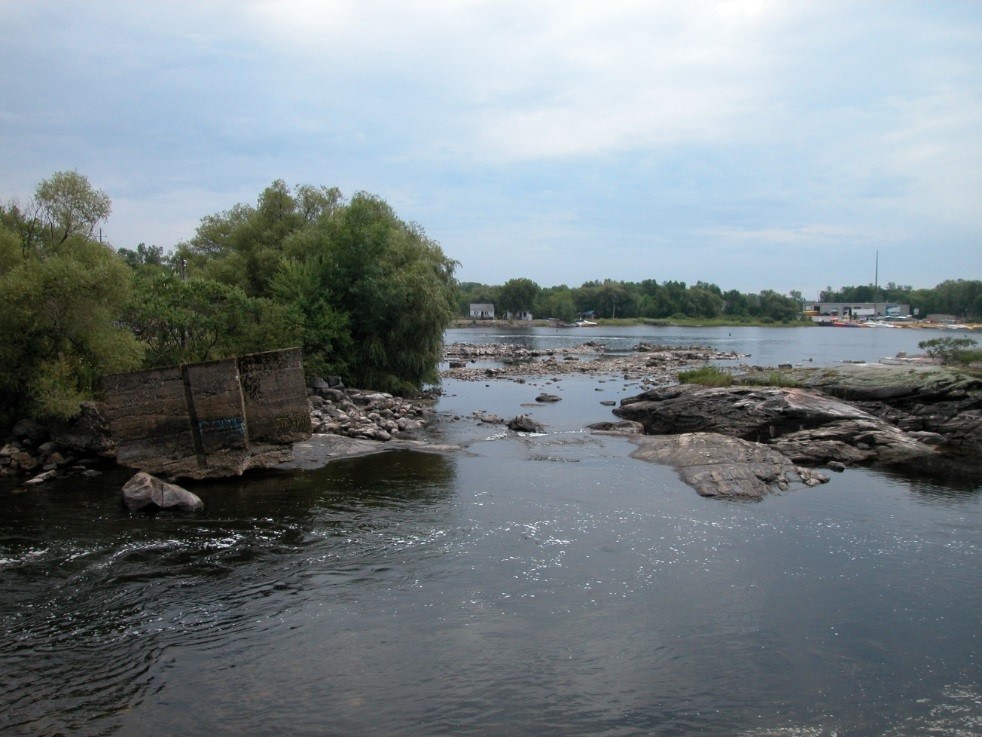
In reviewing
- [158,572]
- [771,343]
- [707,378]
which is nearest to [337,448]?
[158,572]

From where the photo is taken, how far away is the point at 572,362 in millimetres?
64625

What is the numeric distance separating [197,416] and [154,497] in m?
3.61

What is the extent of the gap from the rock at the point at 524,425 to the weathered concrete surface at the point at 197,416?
10.9m

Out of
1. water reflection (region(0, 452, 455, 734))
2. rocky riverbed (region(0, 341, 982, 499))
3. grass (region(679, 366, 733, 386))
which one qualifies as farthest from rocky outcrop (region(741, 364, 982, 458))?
water reflection (region(0, 452, 455, 734))

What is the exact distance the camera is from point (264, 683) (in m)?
9.27

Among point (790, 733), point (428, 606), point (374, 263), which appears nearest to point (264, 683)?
point (428, 606)

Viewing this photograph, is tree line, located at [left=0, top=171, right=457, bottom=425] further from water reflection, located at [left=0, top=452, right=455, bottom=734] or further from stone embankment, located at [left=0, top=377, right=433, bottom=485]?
water reflection, located at [left=0, top=452, right=455, bottom=734]

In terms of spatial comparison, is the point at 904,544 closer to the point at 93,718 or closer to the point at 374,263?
the point at 93,718

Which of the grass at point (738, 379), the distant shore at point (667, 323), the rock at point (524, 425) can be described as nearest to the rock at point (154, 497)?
the rock at point (524, 425)

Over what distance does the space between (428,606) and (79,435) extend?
15017mm

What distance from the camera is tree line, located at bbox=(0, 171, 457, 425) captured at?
20781 millimetres

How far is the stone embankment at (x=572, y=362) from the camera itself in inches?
2060

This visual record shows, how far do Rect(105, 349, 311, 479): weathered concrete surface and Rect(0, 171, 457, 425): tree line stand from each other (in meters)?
2.97

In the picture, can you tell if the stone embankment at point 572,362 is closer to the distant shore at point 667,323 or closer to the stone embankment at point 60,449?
the stone embankment at point 60,449
